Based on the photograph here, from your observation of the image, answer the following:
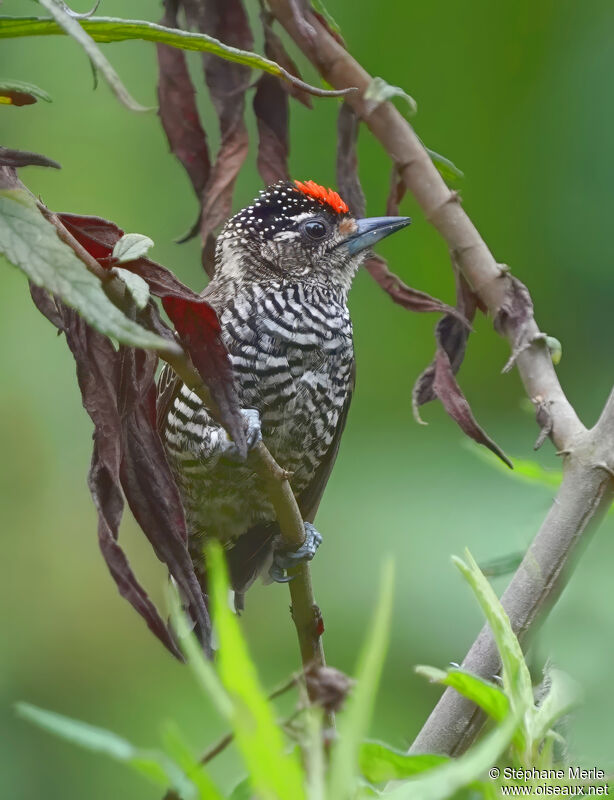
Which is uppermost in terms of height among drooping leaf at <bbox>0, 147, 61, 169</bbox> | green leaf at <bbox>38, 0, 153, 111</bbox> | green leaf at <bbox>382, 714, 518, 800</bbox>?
green leaf at <bbox>38, 0, 153, 111</bbox>

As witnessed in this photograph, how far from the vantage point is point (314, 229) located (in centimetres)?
271

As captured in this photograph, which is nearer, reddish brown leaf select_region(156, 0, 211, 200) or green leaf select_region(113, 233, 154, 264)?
green leaf select_region(113, 233, 154, 264)

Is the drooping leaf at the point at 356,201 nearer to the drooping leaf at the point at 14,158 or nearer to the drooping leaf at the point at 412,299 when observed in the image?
the drooping leaf at the point at 412,299

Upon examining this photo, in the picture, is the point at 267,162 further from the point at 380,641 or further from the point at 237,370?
the point at 380,641

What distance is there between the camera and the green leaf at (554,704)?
90 centimetres

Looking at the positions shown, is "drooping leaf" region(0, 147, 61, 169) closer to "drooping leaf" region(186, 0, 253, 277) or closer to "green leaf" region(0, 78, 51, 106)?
"green leaf" region(0, 78, 51, 106)

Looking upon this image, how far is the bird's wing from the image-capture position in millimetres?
2631

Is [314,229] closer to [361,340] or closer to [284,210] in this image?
[284,210]

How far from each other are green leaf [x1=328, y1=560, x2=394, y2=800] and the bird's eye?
7.02 ft

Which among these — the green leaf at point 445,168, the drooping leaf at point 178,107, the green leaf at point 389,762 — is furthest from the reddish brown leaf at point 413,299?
the green leaf at point 389,762

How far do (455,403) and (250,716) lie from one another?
106 centimetres

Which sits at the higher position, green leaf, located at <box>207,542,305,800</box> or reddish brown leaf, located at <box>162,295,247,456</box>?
reddish brown leaf, located at <box>162,295,247,456</box>

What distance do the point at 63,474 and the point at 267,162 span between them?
2.25 meters

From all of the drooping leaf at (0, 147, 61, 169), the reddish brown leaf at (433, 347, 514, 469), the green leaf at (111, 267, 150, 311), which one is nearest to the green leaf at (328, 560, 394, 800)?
the green leaf at (111, 267, 150, 311)
